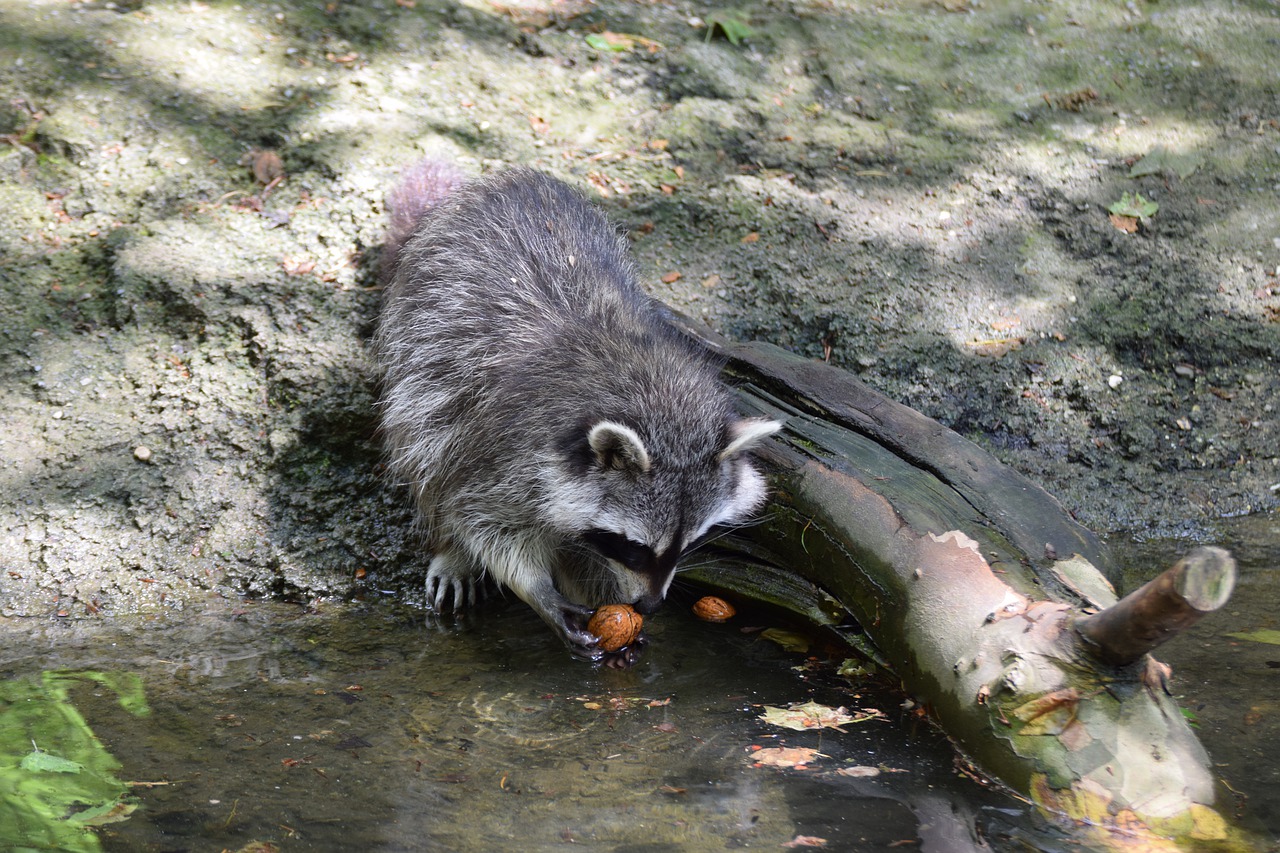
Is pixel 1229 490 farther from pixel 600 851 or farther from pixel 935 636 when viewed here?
pixel 600 851

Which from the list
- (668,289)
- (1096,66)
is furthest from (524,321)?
(1096,66)

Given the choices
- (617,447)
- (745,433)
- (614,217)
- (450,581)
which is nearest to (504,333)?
(617,447)

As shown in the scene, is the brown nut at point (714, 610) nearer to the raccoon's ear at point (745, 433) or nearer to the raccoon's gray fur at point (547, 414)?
the raccoon's gray fur at point (547, 414)

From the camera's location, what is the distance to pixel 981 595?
2943 mm

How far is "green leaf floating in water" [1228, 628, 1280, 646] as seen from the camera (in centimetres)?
346

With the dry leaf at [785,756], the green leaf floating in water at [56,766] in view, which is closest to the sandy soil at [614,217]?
the green leaf floating in water at [56,766]

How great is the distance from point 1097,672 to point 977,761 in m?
0.41

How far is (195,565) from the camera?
401cm

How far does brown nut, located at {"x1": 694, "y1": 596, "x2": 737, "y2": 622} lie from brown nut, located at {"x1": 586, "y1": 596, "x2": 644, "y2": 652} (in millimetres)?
350

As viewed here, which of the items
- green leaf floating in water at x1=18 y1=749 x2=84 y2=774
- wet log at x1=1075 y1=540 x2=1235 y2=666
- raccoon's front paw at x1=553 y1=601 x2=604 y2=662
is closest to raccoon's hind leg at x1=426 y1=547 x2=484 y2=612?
raccoon's front paw at x1=553 y1=601 x2=604 y2=662

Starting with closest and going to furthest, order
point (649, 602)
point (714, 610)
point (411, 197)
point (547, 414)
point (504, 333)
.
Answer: point (649, 602)
point (547, 414)
point (714, 610)
point (504, 333)
point (411, 197)

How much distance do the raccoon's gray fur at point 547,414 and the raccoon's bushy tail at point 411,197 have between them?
14 cm

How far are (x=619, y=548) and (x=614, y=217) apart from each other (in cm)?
217

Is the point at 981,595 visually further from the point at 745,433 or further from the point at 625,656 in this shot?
the point at 625,656
